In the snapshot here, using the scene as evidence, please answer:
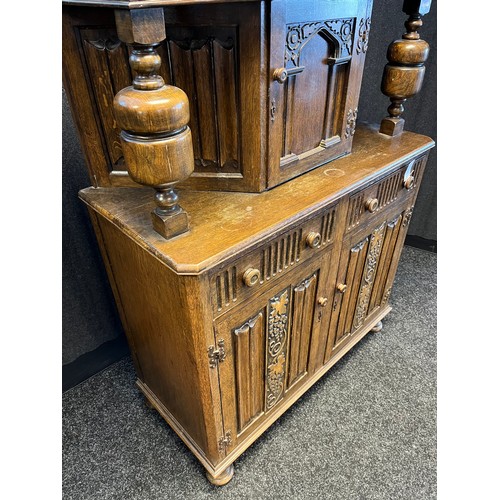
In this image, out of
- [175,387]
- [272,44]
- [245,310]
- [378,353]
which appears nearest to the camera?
[272,44]

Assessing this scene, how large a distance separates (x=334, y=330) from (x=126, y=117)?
92 centimetres

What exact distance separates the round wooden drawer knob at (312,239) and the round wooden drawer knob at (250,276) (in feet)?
0.55

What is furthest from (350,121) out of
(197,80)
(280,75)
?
(197,80)

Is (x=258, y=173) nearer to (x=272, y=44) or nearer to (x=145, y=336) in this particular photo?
(x=272, y=44)

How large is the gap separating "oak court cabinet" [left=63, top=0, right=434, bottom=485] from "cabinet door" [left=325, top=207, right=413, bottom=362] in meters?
0.01

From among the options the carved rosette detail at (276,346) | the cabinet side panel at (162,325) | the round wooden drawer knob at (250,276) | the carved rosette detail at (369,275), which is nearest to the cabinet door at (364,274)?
the carved rosette detail at (369,275)

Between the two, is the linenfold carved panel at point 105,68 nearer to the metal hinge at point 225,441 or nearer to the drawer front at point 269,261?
the drawer front at point 269,261

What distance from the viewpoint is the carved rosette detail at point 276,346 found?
0.92 m

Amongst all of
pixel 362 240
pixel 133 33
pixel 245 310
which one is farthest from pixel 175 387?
pixel 133 33

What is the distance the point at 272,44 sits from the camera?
73 cm

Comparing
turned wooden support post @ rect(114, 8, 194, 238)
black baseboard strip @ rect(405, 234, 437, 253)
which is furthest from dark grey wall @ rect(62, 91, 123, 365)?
black baseboard strip @ rect(405, 234, 437, 253)

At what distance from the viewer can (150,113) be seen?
56 cm

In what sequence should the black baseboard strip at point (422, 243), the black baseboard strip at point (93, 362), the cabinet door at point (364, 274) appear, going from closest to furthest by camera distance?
Answer: 1. the cabinet door at point (364, 274)
2. the black baseboard strip at point (93, 362)
3. the black baseboard strip at point (422, 243)

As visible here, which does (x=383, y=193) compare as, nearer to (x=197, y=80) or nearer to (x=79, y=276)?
(x=197, y=80)
